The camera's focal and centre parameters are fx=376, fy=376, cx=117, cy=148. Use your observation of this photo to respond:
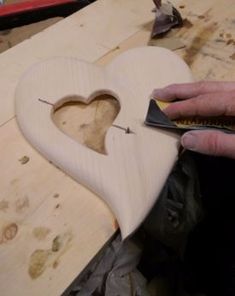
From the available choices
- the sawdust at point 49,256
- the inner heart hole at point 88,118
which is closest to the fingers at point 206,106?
the inner heart hole at point 88,118

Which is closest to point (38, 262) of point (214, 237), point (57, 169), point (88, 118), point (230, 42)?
point (57, 169)

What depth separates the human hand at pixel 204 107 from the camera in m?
0.56

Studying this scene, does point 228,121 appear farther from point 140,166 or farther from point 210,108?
point 140,166

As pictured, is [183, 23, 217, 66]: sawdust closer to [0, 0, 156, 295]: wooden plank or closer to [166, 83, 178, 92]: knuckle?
[166, 83, 178, 92]: knuckle

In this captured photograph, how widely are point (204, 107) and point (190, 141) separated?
0.07m

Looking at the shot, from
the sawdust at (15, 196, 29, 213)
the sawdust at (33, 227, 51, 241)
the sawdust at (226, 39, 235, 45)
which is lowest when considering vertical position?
the sawdust at (33, 227, 51, 241)

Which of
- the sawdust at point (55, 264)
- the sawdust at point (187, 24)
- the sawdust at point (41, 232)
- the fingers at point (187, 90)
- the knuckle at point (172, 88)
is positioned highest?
the knuckle at point (172, 88)

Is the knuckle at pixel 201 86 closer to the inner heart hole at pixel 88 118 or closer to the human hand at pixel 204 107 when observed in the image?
the human hand at pixel 204 107

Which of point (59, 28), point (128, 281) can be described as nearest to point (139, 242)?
point (128, 281)

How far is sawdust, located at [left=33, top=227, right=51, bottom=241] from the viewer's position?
1.78 ft

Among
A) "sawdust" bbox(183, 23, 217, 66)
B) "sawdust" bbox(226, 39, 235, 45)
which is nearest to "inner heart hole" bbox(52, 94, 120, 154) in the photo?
"sawdust" bbox(183, 23, 217, 66)

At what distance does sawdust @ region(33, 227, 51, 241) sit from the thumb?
25 centimetres

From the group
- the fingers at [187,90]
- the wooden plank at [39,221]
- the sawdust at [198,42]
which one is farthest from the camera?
the sawdust at [198,42]

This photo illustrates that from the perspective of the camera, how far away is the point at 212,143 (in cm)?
56
